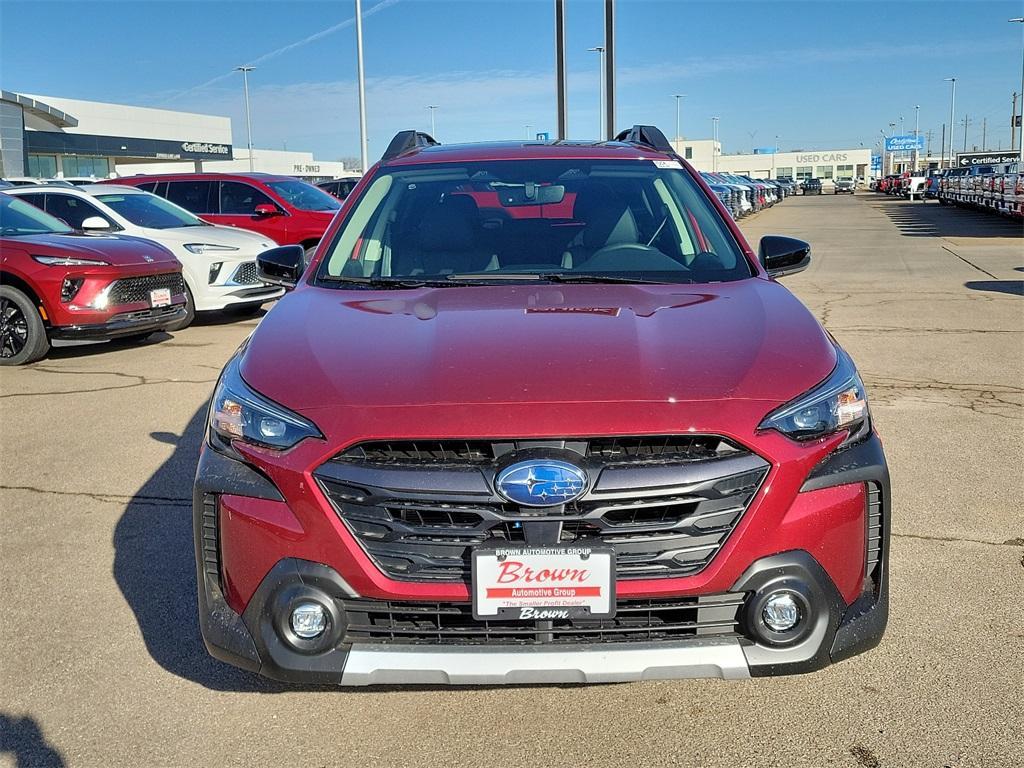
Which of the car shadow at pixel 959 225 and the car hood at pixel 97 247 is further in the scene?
the car shadow at pixel 959 225

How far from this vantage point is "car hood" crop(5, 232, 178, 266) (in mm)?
9047

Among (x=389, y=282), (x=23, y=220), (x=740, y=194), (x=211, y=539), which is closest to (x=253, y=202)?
(x=23, y=220)

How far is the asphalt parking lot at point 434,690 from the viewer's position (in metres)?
2.79

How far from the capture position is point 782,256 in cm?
405

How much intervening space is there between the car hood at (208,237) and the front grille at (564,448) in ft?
30.7

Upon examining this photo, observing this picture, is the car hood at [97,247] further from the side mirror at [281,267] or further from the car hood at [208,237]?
the side mirror at [281,267]

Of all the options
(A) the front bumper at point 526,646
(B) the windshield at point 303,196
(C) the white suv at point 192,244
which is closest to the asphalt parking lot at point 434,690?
(A) the front bumper at point 526,646

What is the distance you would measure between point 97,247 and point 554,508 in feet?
26.5

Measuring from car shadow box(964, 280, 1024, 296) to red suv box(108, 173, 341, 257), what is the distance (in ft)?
29.8

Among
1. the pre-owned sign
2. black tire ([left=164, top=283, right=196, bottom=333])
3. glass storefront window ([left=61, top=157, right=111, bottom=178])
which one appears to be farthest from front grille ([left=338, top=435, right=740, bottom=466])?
glass storefront window ([left=61, top=157, right=111, bottom=178])

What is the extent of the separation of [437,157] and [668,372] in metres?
2.18

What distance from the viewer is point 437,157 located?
14.7ft

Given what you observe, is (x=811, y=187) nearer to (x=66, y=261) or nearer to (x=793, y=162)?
(x=793, y=162)

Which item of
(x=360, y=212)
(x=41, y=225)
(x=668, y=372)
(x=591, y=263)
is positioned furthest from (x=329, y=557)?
(x=41, y=225)
